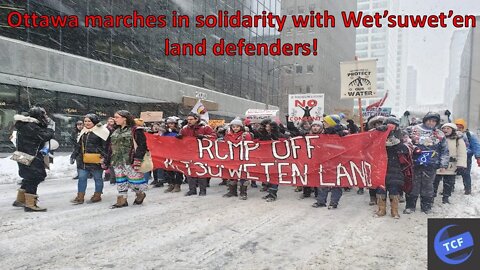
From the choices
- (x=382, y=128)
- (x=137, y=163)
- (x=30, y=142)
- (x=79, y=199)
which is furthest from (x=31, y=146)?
(x=382, y=128)

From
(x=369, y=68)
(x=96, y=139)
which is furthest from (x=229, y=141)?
(x=369, y=68)

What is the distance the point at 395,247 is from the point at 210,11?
31097mm

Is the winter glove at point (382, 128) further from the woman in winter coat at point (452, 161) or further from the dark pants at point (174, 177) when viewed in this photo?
the dark pants at point (174, 177)

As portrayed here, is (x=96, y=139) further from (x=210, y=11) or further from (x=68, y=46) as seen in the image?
(x=210, y=11)

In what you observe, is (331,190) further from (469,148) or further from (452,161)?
(469,148)

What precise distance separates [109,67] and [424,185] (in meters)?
19.0

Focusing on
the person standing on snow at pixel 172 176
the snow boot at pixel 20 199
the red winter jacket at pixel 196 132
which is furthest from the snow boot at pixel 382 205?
the snow boot at pixel 20 199

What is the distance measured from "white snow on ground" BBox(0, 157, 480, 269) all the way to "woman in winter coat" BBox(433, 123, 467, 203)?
1.28 feet

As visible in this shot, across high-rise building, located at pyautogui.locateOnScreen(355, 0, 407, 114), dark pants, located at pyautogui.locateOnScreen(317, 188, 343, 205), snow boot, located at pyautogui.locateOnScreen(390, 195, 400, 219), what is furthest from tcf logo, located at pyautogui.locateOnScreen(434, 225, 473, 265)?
high-rise building, located at pyautogui.locateOnScreen(355, 0, 407, 114)

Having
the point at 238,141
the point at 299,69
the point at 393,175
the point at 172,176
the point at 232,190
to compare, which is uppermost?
the point at 299,69

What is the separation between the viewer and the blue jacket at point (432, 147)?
653 centimetres

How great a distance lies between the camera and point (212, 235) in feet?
16.5

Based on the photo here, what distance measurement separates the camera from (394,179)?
6.28 m

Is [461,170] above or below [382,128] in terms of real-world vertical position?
below
